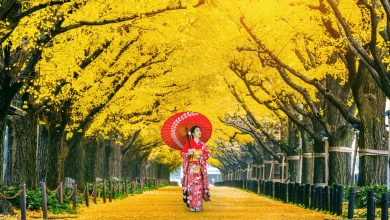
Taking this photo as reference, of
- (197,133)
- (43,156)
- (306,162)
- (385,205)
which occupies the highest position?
(197,133)

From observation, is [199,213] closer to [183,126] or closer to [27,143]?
[183,126]

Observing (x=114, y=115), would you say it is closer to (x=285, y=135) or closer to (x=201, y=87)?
(x=201, y=87)

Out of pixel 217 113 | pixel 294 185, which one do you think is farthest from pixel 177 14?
pixel 217 113

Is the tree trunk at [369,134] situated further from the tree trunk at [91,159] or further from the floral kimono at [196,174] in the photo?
the tree trunk at [91,159]

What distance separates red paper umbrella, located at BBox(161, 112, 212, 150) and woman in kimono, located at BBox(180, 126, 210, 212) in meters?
0.31

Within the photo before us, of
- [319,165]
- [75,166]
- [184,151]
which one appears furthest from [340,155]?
[75,166]

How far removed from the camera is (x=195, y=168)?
822 inches

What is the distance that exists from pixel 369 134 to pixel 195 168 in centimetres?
574

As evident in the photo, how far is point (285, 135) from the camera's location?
4491 centimetres

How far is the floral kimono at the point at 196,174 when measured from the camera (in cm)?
2064

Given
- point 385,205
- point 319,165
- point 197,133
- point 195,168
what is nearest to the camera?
point 385,205

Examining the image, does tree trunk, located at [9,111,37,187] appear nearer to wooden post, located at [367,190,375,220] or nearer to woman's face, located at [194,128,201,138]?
woman's face, located at [194,128,201,138]

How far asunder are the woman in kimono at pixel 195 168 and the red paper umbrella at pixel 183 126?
1.01ft

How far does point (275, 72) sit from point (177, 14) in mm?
9526
